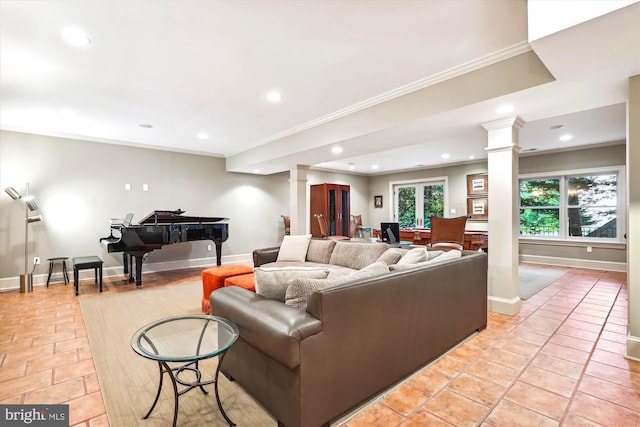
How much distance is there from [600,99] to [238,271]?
4034 millimetres

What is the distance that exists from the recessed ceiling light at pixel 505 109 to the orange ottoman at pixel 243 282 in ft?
9.91

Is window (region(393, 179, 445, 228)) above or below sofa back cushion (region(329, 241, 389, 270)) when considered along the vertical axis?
above

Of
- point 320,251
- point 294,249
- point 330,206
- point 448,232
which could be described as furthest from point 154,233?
point 448,232

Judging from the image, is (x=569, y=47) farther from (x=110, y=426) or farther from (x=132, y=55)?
(x=110, y=426)

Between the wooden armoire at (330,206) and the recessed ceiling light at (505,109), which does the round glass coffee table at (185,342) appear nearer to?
the recessed ceiling light at (505,109)

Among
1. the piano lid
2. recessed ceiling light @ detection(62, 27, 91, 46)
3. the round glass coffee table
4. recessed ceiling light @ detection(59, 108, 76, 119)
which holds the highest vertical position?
recessed ceiling light @ detection(62, 27, 91, 46)

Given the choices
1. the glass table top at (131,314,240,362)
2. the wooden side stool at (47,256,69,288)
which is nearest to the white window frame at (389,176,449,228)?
the glass table top at (131,314,240,362)

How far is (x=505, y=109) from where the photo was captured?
10.2ft

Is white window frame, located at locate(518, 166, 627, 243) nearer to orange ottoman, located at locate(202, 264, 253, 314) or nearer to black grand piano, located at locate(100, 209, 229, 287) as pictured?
orange ottoman, located at locate(202, 264, 253, 314)

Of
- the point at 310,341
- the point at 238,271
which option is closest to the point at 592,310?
the point at 310,341

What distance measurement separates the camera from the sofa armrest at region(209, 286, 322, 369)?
4.77 feet

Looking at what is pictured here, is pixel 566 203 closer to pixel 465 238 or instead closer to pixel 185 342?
pixel 465 238

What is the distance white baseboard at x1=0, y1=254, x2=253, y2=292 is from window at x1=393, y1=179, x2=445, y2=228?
4.79 meters

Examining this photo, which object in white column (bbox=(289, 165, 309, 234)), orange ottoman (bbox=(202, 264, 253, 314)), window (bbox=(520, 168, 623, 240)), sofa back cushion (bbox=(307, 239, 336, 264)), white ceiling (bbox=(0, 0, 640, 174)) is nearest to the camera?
white ceiling (bbox=(0, 0, 640, 174))
